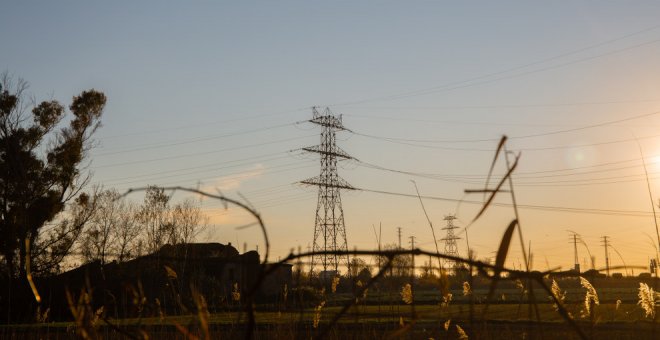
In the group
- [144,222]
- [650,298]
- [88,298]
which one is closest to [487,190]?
[88,298]

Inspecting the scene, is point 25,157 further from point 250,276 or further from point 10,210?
point 250,276

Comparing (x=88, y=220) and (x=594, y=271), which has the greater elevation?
(x=88, y=220)

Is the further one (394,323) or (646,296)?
(394,323)

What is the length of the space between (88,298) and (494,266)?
77 centimetres

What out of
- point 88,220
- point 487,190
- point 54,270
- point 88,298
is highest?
point 88,220

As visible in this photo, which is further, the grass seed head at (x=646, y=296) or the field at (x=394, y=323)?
the grass seed head at (x=646, y=296)

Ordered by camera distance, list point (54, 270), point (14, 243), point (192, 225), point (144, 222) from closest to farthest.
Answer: point (14, 243)
point (54, 270)
point (144, 222)
point (192, 225)

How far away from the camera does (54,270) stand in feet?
122

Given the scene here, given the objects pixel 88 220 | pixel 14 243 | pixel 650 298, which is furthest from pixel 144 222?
pixel 650 298

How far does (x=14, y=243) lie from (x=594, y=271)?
3718 centimetres

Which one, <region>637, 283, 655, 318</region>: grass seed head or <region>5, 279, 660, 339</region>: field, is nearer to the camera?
<region>5, 279, 660, 339</region>: field

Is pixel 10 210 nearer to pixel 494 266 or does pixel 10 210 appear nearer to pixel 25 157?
pixel 25 157

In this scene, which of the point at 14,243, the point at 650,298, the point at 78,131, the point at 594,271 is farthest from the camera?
the point at 78,131

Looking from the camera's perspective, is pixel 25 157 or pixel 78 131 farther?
pixel 78 131
